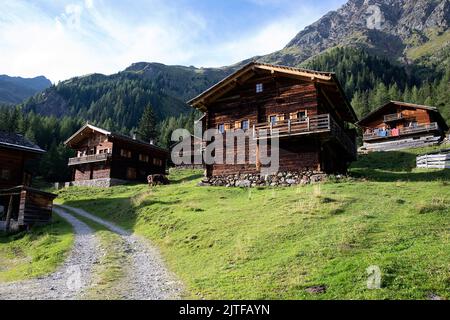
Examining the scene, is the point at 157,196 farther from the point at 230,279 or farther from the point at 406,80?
the point at 406,80

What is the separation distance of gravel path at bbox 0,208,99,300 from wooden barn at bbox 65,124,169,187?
36212 millimetres

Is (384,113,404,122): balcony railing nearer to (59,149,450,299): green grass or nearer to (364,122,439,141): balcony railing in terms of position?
(364,122,439,141): balcony railing

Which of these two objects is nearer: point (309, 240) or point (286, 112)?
point (309, 240)

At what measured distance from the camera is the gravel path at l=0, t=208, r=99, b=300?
11.6 m

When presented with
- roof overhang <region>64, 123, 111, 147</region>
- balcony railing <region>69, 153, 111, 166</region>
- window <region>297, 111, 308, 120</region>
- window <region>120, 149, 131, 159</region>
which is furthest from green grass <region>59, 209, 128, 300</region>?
roof overhang <region>64, 123, 111, 147</region>

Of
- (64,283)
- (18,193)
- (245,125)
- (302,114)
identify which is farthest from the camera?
(245,125)

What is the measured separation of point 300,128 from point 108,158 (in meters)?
32.8

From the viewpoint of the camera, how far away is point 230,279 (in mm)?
12039

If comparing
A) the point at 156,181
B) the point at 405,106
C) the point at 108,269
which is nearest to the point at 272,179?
the point at 156,181

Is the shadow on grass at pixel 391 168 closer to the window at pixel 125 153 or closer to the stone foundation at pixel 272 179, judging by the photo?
the stone foundation at pixel 272 179

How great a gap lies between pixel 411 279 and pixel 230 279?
17.2ft

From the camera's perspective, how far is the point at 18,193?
29.5m

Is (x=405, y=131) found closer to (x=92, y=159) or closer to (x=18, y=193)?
(x=92, y=159)
